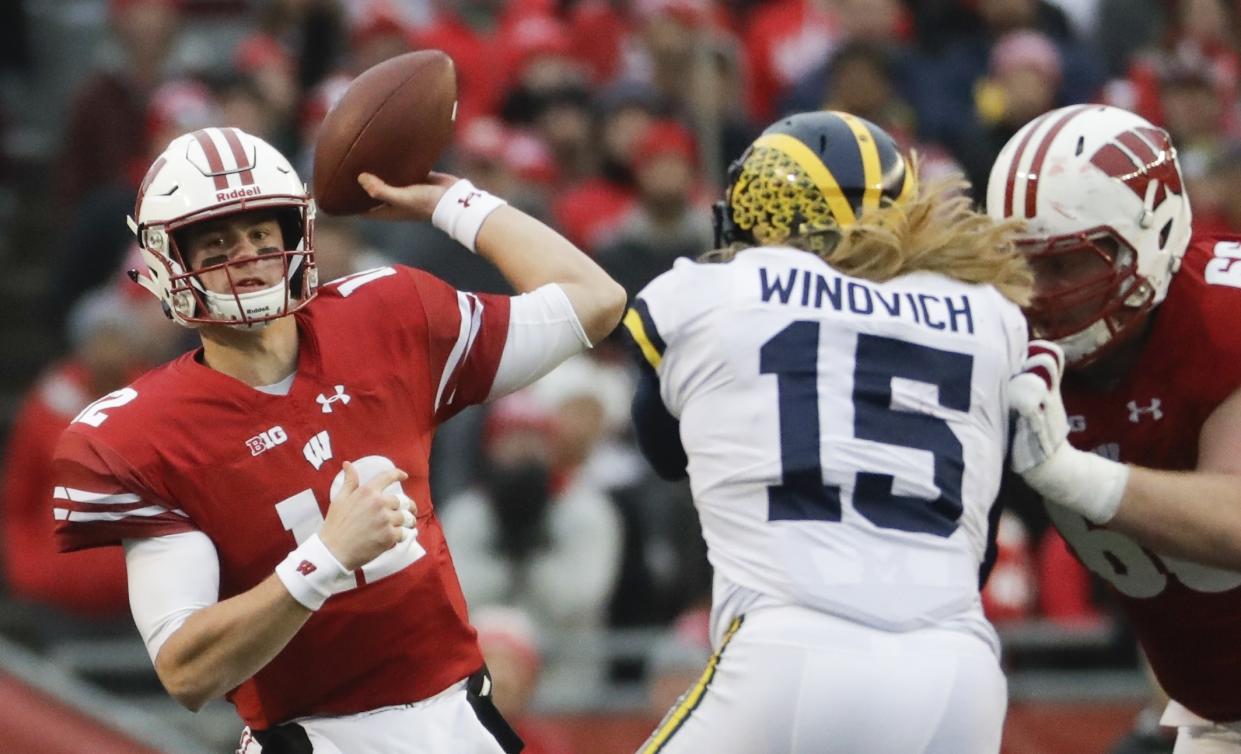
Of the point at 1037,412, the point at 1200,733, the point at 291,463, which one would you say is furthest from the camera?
the point at 1200,733

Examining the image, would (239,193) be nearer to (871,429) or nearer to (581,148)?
(871,429)

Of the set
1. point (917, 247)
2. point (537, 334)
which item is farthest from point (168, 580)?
point (917, 247)

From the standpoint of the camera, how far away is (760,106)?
978cm

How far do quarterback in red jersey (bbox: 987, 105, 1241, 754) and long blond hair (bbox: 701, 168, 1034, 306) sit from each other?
19 cm

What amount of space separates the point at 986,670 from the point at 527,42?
633cm

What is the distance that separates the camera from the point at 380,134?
4148 mm

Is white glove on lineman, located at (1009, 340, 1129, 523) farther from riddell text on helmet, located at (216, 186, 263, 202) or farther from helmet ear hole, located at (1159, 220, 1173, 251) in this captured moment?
riddell text on helmet, located at (216, 186, 263, 202)

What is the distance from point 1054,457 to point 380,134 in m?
1.53

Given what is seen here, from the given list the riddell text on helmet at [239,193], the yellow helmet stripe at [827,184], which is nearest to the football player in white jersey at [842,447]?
the yellow helmet stripe at [827,184]

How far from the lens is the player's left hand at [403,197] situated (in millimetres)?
4141

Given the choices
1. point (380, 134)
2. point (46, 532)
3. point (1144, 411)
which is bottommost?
point (46, 532)

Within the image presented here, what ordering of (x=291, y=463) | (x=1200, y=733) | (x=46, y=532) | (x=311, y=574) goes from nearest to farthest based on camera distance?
(x=311, y=574) < (x=291, y=463) < (x=1200, y=733) < (x=46, y=532)

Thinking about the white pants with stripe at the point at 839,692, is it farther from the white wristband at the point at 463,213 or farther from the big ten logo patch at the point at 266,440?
the white wristband at the point at 463,213

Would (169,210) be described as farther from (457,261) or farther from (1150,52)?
(1150,52)
